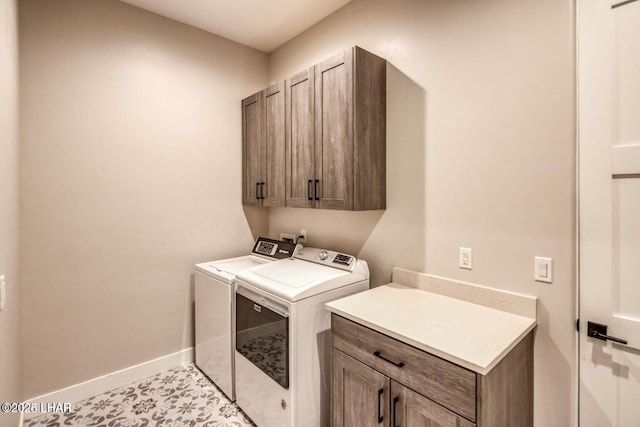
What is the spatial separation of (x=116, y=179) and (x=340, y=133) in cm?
169

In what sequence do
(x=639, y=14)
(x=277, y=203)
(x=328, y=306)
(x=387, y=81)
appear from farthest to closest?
1. (x=277, y=203)
2. (x=387, y=81)
3. (x=328, y=306)
4. (x=639, y=14)

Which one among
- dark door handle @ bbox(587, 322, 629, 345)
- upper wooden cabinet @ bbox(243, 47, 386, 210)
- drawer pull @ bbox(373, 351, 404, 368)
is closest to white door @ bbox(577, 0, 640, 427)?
dark door handle @ bbox(587, 322, 629, 345)

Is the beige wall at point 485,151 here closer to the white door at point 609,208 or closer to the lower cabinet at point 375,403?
the white door at point 609,208

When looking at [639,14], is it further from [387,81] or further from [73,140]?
[73,140]

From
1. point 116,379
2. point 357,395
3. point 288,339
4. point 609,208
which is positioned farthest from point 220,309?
point 609,208

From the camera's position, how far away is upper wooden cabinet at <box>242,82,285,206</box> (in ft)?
8.08

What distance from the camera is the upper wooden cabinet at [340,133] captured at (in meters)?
1.93

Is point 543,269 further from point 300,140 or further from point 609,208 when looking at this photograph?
point 300,140

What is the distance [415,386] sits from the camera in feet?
4.15

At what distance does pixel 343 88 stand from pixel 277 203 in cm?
103

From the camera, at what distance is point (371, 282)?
2.24m

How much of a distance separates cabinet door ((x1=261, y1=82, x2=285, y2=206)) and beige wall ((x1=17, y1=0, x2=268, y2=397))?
449mm

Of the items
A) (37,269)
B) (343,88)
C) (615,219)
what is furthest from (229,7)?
(615,219)

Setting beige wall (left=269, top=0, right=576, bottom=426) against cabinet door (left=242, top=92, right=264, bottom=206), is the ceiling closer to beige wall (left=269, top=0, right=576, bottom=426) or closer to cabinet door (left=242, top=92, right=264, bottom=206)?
beige wall (left=269, top=0, right=576, bottom=426)
